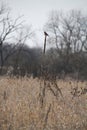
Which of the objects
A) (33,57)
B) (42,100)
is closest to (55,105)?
(42,100)

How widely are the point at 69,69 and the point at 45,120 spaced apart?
41.1 m

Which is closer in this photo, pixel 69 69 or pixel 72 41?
pixel 69 69

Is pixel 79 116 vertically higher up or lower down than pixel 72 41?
lower down

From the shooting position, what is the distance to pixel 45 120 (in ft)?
14.4

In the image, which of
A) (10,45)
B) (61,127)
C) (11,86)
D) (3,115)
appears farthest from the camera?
(10,45)

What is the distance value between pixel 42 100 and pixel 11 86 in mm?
1813

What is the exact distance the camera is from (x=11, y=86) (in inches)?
286

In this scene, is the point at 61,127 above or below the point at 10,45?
below

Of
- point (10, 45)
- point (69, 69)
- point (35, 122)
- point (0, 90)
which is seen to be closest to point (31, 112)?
point (35, 122)

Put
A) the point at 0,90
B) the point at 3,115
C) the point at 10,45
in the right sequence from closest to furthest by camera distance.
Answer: the point at 3,115, the point at 0,90, the point at 10,45

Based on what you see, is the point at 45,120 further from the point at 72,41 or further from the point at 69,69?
the point at 72,41

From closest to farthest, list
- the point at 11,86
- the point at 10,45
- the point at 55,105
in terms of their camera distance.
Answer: the point at 55,105 → the point at 11,86 → the point at 10,45

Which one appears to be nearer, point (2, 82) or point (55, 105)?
point (55, 105)

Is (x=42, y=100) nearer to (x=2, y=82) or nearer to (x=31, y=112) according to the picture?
(x=31, y=112)
